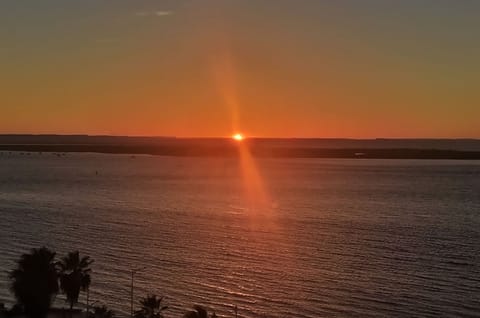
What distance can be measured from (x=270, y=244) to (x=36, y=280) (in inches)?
1310

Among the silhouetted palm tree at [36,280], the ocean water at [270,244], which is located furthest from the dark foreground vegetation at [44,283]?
the ocean water at [270,244]

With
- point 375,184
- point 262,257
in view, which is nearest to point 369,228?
point 262,257

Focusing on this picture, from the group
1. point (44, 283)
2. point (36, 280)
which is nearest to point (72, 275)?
point (44, 283)

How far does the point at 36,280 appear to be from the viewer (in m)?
33.5

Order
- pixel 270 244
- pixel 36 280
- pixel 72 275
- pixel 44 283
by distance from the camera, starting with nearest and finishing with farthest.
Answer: pixel 36 280 → pixel 44 283 → pixel 72 275 → pixel 270 244

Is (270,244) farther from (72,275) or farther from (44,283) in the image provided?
(44,283)

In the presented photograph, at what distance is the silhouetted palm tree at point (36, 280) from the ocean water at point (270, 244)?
871 cm

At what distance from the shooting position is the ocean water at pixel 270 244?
1741 inches

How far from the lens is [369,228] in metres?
73.9

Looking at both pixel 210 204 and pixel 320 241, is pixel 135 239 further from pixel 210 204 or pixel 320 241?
pixel 210 204

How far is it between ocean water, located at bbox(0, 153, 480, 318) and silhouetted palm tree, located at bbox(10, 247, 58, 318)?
8.71m

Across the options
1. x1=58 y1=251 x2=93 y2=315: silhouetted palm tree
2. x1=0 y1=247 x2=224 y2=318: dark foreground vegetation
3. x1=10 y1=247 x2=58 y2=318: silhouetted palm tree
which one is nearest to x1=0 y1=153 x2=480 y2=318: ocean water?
x1=58 y1=251 x2=93 y2=315: silhouetted palm tree

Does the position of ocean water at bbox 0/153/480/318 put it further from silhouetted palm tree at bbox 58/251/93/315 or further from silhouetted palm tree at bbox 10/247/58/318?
silhouetted palm tree at bbox 10/247/58/318

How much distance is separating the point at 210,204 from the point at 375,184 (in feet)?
147
